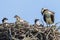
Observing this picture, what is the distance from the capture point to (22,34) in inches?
727

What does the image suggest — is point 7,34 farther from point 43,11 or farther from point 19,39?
point 43,11

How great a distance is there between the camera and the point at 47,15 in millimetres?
20188

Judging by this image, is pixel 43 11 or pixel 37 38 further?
pixel 43 11

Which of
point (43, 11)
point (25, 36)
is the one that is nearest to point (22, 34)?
point (25, 36)

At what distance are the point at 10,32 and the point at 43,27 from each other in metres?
1.36

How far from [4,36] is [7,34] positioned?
25 cm

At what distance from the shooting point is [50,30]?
18453mm

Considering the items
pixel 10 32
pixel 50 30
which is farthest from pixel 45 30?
pixel 10 32

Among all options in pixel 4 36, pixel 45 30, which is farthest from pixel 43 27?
pixel 4 36

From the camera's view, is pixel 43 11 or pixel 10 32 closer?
pixel 10 32

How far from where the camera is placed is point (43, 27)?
1884cm

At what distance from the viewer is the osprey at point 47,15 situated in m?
20.0

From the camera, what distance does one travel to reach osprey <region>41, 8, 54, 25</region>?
20016mm

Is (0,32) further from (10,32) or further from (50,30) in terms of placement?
(50,30)
